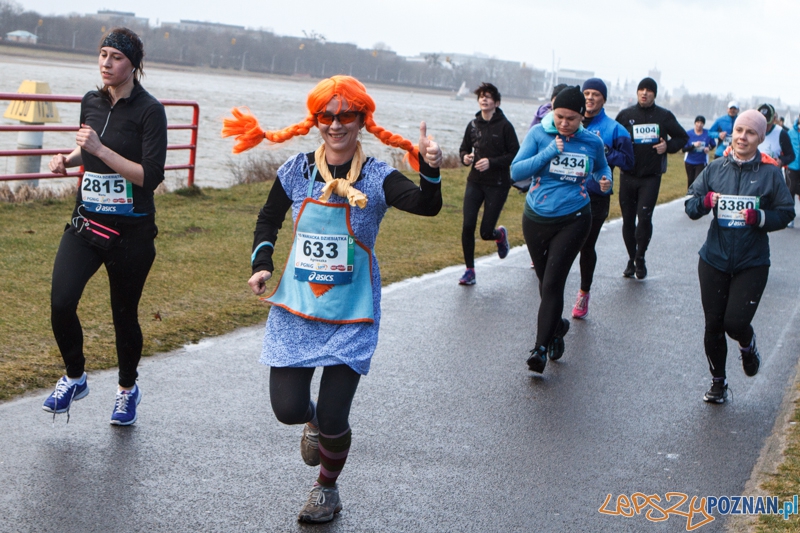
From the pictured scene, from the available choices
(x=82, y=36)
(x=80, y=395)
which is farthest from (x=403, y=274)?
(x=82, y=36)

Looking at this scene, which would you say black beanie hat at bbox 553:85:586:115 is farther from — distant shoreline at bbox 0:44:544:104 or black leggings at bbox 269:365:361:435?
distant shoreline at bbox 0:44:544:104

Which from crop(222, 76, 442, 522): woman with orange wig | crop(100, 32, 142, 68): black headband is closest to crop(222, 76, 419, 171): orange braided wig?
crop(222, 76, 442, 522): woman with orange wig

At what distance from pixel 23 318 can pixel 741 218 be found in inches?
201

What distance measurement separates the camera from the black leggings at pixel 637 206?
35.4 ft

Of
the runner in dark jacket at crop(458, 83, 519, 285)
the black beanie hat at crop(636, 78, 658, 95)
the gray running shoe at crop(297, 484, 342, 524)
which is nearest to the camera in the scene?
the gray running shoe at crop(297, 484, 342, 524)

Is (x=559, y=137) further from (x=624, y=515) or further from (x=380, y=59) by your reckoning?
(x=380, y=59)

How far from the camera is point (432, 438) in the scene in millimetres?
5395

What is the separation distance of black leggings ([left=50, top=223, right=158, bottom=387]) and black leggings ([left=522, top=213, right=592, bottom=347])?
9.39ft

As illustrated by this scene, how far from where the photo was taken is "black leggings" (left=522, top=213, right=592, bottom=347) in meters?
6.80

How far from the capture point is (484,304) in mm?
9133

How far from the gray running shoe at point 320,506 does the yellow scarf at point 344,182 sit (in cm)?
127

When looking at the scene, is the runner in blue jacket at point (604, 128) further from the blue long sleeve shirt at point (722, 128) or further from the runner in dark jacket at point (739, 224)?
the blue long sleeve shirt at point (722, 128)

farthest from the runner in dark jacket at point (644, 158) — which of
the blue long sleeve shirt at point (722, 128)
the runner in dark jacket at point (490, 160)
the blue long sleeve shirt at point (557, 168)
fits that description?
the blue long sleeve shirt at point (722, 128)

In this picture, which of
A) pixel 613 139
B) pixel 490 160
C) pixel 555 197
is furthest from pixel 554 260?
→ pixel 490 160
